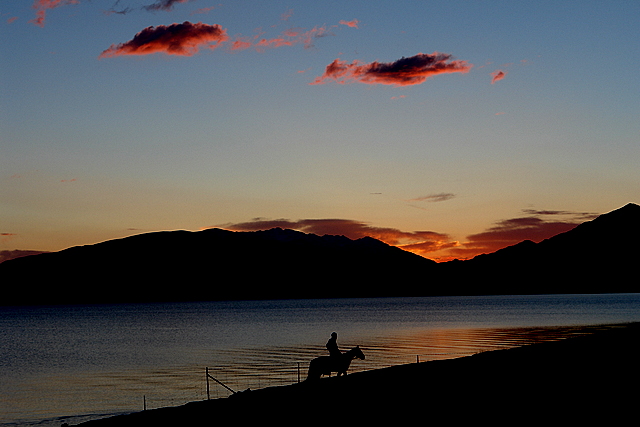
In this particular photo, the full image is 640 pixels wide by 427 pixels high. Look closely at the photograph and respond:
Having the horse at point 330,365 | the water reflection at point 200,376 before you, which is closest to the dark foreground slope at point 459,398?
the horse at point 330,365

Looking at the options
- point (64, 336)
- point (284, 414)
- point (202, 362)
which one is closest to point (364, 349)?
point (202, 362)

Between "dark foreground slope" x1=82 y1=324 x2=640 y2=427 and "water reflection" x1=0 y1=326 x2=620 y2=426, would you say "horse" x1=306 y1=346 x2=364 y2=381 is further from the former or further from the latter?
"water reflection" x1=0 y1=326 x2=620 y2=426

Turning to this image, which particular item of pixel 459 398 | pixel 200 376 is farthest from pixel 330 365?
pixel 200 376

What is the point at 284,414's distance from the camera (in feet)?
68.9

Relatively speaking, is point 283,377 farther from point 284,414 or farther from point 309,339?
point 309,339

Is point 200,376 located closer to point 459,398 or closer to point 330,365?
point 330,365

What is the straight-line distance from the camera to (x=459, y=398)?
2020 cm

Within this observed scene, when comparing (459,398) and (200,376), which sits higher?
(459,398)

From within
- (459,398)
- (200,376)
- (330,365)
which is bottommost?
(200,376)

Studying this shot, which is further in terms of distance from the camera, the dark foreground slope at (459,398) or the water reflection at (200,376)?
the water reflection at (200,376)

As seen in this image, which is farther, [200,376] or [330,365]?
[200,376]

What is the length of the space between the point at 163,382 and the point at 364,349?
2384cm

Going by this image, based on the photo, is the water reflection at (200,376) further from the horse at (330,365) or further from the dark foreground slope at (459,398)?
the horse at (330,365)

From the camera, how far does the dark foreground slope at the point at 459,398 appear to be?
17.7 meters
